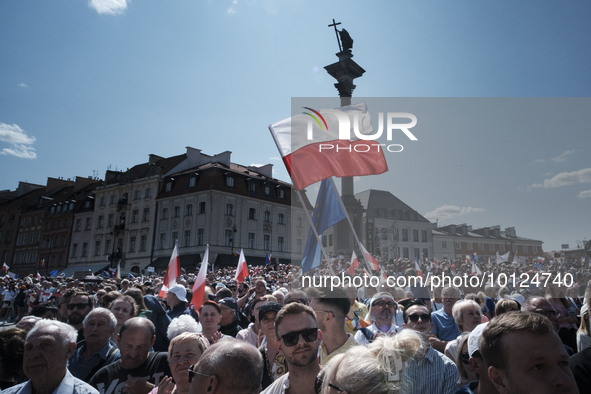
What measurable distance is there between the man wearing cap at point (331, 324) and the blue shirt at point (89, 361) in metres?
2.30

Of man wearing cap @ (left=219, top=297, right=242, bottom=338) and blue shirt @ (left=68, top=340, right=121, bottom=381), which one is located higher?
man wearing cap @ (left=219, top=297, right=242, bottom=338)

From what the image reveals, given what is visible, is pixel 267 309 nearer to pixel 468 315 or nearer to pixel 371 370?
A: pixel 468 315

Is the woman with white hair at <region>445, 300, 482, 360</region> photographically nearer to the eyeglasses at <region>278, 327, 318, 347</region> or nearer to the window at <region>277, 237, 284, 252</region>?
the eyeglasses at <region>278, 327, 318, 347</region>

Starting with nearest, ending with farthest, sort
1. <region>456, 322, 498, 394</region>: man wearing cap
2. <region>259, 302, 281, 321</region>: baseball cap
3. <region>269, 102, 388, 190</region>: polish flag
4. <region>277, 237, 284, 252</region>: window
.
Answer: <region>456, 322, 498, 394</region>: man wearing cap < <region>259, 302, 281, 321</region>: baseball cap < <region>269, 102, 388, 190</region>: polish flag < <region>277, 237, 284, 252</region>: window

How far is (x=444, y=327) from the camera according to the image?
5277mm

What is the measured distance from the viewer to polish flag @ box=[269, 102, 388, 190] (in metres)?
7.55

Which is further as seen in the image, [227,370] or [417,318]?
[417,318]

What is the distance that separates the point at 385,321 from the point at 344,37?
19556 mm

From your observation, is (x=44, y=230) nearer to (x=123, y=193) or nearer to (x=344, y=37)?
(x=123, y=193)

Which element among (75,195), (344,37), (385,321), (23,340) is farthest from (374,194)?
(75,195)

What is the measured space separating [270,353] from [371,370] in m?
2.33

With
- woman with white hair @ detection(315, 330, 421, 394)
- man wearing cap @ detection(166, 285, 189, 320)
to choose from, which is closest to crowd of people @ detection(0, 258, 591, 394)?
woman with white hair @ detection(315, 330, 421, 394)

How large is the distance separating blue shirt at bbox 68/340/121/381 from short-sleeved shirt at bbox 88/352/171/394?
55cm

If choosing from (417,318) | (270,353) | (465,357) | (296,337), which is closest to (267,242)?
(417,318)
